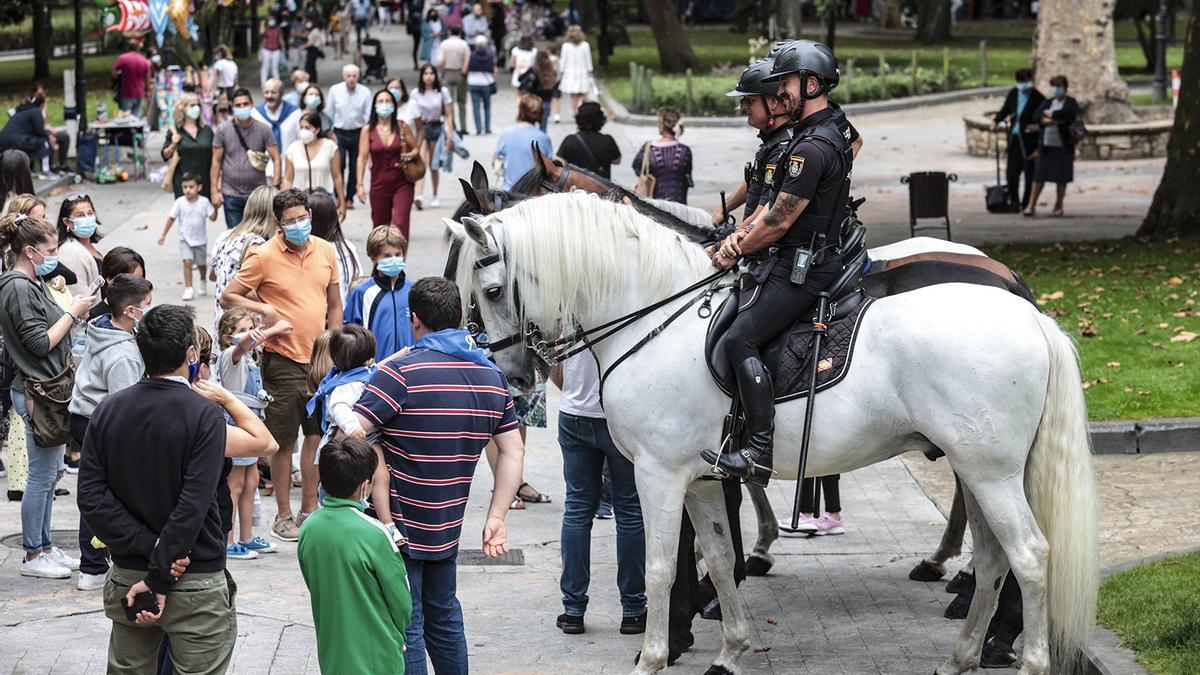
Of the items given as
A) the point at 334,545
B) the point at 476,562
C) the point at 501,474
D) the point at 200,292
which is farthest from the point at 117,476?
the point at 200,292

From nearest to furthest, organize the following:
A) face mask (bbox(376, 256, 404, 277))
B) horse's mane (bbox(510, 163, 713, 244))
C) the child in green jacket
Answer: the child in green jacket < horse's mane (bbox(510, 163, 713, 244)) < face mask (bbox(376, 256, 404, 277))

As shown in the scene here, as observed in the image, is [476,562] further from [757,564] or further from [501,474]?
[501,474]

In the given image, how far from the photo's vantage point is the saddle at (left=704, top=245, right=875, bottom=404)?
23.2ft

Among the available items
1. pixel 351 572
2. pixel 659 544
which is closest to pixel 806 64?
pixel 659 544

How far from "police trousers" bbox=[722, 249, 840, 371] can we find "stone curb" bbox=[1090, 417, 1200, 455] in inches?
198

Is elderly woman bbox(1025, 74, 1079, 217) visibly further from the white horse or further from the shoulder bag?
the white horse

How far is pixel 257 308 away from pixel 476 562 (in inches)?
81.6

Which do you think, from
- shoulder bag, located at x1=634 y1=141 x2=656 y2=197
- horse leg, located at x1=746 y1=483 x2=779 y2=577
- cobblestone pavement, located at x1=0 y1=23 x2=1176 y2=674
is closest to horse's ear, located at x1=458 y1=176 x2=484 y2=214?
cobblestone pavement, located at x1=0 y1=23 x2=1176 y2=674

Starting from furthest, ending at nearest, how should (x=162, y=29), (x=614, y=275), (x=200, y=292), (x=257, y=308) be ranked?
(x=162, y=29) < (x=200, y=292) < (x=257, y=308) < (x=614, y=275)

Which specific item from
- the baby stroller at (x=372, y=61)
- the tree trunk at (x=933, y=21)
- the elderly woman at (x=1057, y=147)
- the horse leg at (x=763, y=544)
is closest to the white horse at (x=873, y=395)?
the horse leg at (x=763, y=544)

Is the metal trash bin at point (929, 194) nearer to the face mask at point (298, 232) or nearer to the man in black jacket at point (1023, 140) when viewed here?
the man in black jacket at point (1023, 140)

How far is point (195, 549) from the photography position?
5.81 metres

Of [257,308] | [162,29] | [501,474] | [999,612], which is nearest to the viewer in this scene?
[501,474]

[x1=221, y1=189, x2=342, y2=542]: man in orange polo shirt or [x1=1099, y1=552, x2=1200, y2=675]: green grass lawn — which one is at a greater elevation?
[x1=221, y1=189, x2=342, y2=542]: man in orange polo shirt
